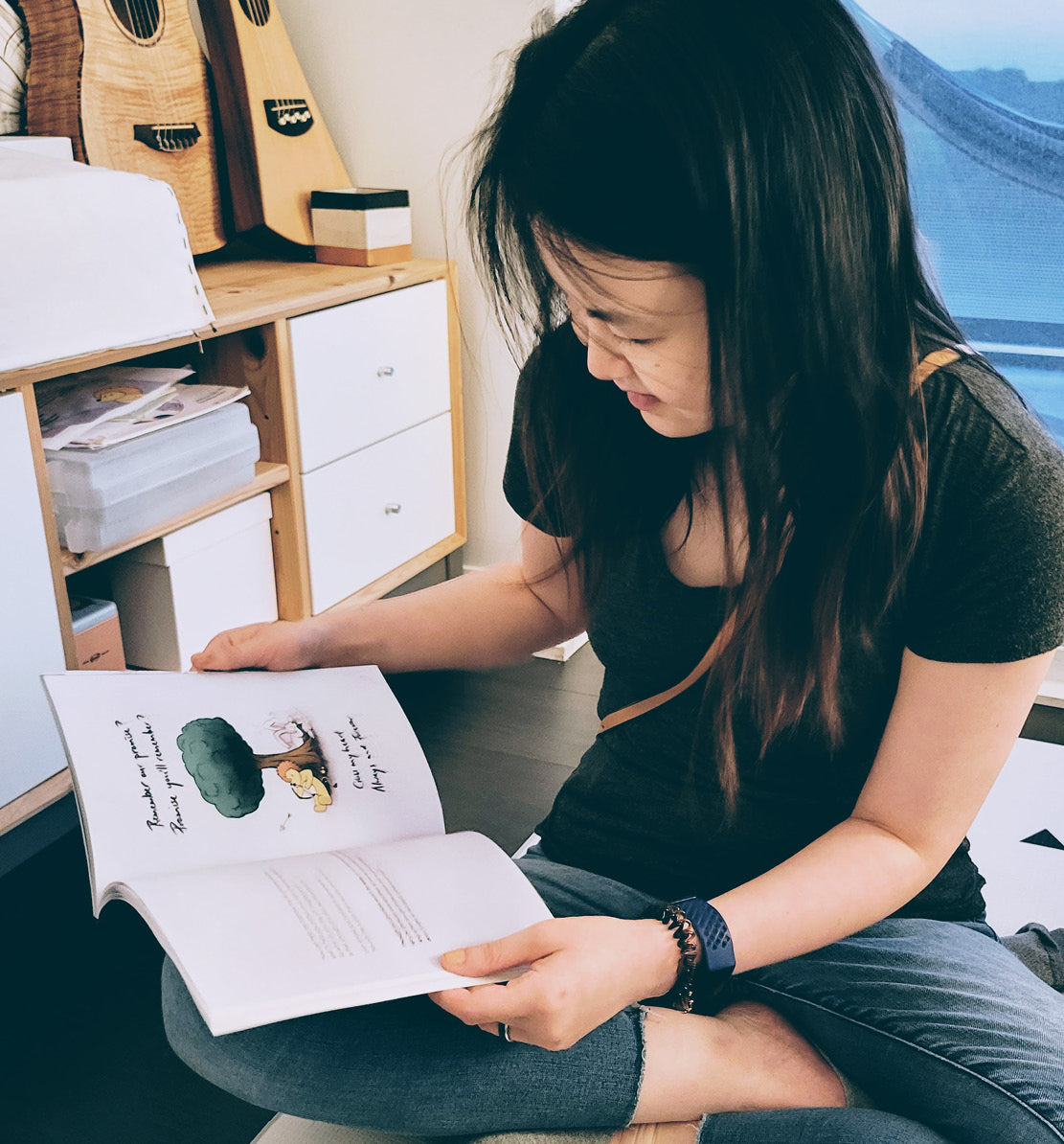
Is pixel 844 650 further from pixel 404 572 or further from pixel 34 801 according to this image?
pixel 404 572

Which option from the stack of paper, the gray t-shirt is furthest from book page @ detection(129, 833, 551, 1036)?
the stack of paper

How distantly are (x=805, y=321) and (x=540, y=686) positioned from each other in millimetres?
1277

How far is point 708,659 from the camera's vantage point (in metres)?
0.76

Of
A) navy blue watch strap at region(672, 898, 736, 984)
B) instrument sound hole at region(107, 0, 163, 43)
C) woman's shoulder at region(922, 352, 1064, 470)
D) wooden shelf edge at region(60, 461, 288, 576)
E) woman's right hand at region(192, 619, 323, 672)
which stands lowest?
wooden shelf edge at region(60, 461, 288, 576)

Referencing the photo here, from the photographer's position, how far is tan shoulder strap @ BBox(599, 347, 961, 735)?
0.69 meters

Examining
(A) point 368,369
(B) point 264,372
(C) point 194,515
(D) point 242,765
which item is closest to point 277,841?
(D) point 242,765

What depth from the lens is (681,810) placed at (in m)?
0.80

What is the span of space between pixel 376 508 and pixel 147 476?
520mm

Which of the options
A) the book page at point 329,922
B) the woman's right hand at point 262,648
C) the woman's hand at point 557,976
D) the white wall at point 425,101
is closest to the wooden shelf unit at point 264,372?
the white wall at point 425,101

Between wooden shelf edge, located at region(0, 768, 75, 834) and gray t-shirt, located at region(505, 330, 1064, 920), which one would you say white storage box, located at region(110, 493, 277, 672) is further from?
gray t-shirt, located at region(505, 330, 1064, 920)

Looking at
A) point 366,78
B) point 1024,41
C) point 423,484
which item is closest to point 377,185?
point 366,78

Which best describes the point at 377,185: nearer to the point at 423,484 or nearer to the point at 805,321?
the point at 423,484

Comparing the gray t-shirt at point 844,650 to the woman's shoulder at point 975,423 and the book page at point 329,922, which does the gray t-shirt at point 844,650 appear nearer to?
the woman's shoulder at point 975,423

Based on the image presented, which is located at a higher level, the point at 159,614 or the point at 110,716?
the point at 110,716
